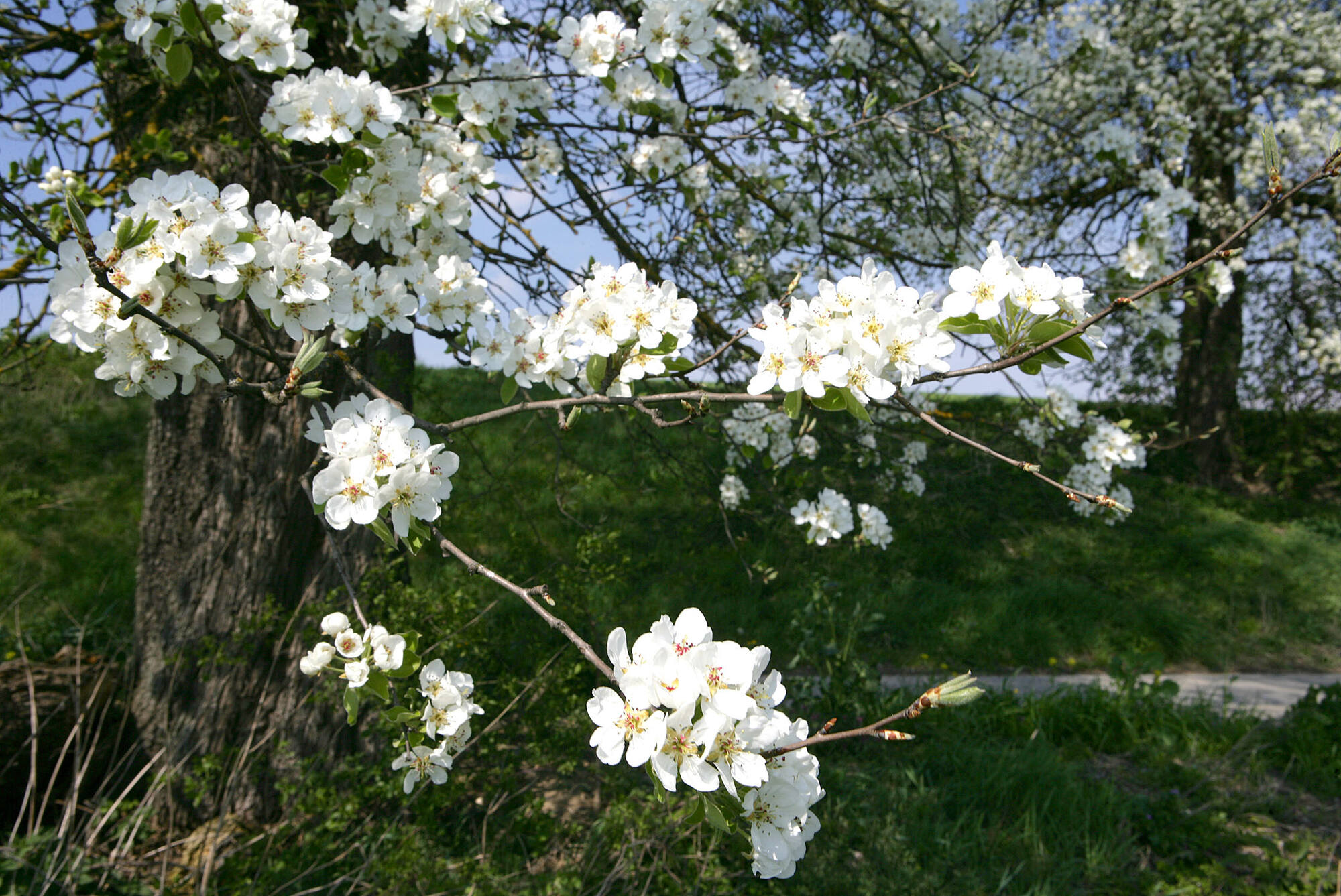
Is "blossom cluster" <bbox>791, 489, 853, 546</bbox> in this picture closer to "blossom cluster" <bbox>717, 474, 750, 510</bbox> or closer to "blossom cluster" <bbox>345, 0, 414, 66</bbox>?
"blossom cluster" <bbox>717, 474, 750, 510</bbox>

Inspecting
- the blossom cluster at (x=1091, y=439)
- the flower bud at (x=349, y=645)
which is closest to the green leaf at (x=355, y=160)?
the flower bud at (x=349, y=645)

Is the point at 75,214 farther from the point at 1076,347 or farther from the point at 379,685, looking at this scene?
the point at 1076,347

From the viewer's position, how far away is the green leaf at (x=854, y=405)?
3.46 feet

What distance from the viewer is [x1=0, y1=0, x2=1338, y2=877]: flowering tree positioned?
1040mm

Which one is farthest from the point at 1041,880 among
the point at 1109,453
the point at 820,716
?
the point at 1109,453

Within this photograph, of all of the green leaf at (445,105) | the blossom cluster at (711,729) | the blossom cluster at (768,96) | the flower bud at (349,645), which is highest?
the blossom cluster at (768,96)

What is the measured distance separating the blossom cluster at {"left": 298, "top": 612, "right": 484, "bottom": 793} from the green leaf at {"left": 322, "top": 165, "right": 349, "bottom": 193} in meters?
0.86

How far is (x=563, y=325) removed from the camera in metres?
1.42

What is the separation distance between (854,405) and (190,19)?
1465 mm

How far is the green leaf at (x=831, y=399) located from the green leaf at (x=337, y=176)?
1096 millimetres

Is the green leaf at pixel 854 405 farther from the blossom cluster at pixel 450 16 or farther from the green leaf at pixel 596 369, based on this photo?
the blossom cluster at pixel 450 16

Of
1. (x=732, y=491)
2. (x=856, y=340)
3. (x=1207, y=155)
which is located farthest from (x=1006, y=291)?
(x=1207, y=155)

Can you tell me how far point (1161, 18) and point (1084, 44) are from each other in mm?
5001

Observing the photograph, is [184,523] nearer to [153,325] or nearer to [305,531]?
[305,531]
